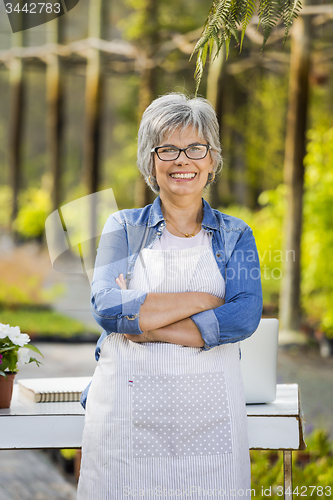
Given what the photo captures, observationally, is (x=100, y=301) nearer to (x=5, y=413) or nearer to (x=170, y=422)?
(x=170, y=422)

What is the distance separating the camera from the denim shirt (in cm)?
156

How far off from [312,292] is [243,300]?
601 centimetres

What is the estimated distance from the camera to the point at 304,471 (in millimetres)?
2691

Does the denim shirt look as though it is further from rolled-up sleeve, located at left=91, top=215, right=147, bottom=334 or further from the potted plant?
the potted plant

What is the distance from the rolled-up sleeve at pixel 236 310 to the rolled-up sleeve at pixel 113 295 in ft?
0.59

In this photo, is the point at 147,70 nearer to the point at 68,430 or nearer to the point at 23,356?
the point at 23,356

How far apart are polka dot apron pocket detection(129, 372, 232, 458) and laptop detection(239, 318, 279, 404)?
1.35ft

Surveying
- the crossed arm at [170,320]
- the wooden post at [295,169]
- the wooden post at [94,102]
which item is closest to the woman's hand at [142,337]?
the crossed arm at [170,320]

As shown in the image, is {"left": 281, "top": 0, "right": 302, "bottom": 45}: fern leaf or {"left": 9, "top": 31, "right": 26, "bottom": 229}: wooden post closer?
{"left": 281, "top": 0, "right": 302, "bottom": 45}: fern leaf

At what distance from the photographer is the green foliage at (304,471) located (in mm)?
2485

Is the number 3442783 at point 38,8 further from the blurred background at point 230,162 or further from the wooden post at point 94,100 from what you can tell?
the wooden post at point 94,100

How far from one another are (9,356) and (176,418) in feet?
2.34

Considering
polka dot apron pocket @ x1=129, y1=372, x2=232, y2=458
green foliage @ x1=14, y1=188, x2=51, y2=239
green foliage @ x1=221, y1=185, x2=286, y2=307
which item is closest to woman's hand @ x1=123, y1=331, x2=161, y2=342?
polka dot apron pocket @ x1=129, y1=372, x2=232, y2=458

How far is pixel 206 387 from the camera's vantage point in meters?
1.56
